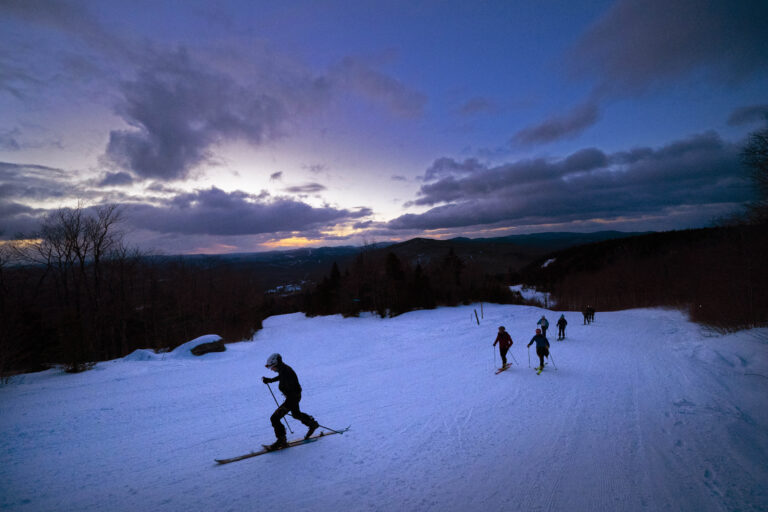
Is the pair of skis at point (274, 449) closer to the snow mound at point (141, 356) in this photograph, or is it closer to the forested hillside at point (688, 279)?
the snow mound at point (141, 356)

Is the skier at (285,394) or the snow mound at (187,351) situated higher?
the skier at (285,394)

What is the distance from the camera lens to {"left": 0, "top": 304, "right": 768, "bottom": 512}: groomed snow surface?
4379mm

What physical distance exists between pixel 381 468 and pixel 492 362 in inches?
384

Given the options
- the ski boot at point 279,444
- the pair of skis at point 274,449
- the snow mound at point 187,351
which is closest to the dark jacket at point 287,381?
the ski boot at point 279,444

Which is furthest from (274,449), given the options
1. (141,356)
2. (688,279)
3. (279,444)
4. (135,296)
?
(688,279)

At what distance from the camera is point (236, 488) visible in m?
4.64

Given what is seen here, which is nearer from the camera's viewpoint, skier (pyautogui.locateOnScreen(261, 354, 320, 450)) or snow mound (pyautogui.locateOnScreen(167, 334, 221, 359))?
skier (pyautogui.locateOnScreen(261, 354, 320, 450))

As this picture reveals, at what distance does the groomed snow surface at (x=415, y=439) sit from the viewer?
4.38 m

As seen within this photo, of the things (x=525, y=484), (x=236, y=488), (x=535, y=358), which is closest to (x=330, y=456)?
(x=236, y=488)

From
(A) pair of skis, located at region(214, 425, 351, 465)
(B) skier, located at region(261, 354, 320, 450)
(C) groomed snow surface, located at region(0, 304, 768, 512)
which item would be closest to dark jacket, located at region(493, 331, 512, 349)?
(C) groomed snow surface, located at region(0, 304, 768, 512)

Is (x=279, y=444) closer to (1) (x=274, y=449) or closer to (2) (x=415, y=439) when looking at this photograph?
(1) (x=274, y=449)

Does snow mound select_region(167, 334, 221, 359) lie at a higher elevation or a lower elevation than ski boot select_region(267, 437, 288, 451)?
lower

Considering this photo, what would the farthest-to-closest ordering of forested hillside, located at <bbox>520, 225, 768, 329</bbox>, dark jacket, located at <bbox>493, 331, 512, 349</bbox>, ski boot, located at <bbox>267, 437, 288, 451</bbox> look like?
forested hillside, located at <bbox>520, 225, 768, 329</bbox> → dark jacket, located at <bbox>493, 331, 512, 349</bbox> → ski boot, located at <bbox>267, 437, 288, 451</bbox>

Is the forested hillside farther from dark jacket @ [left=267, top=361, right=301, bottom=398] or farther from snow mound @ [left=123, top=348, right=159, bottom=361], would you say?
snow mound @ [left=123, top=348, right=159, bottom=361]
